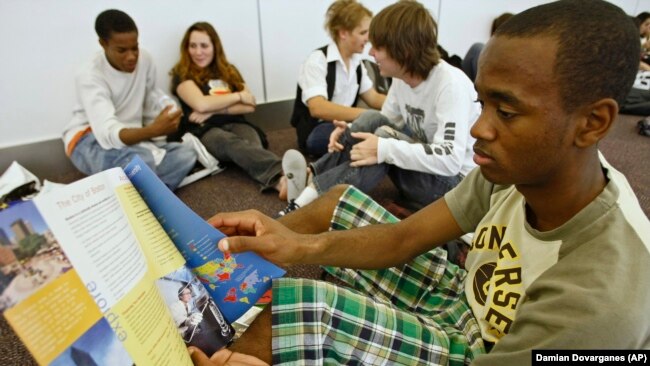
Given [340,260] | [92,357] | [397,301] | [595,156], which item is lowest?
[397,301]

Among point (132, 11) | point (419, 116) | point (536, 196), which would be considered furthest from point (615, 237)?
point (132, 11)

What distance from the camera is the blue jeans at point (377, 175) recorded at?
56.6 inches

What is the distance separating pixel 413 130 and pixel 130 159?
47.8 inches

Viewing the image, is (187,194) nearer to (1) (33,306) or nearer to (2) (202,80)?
(2) (202,80)

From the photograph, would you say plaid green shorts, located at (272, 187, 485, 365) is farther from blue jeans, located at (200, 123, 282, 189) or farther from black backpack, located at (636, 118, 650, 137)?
black backpack, located at (636, 118, 650, 137)

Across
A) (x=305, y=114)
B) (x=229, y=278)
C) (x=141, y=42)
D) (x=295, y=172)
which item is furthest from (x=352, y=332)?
(x=141, y=42)

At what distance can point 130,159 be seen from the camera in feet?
5.73

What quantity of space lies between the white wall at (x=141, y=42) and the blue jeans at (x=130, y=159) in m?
0.37

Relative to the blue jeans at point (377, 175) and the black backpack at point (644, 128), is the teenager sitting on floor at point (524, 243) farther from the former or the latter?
the black backpack at point (644, 128)

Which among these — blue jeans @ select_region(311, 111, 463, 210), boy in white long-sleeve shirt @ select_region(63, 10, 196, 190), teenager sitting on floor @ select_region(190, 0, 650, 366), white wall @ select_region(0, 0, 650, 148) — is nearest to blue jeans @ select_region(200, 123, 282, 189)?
boy in white long-sleeve shirt @ select_region(63, 10, 196, 190)

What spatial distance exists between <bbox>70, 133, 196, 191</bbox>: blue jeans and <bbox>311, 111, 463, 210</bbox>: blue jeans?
0.72 metres

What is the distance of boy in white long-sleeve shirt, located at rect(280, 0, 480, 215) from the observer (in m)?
1.33

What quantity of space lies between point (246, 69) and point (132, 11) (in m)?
0.68

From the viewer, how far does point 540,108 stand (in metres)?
0.54
